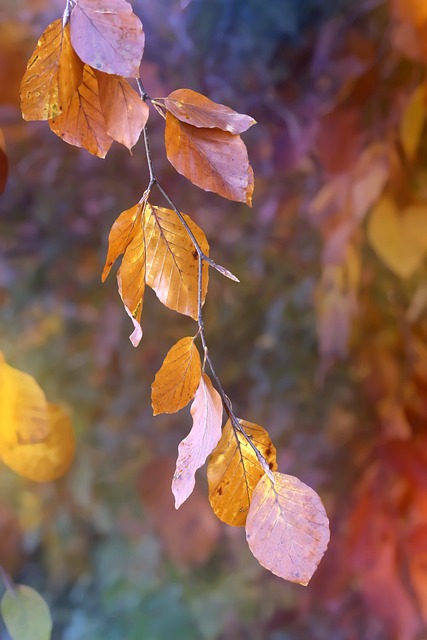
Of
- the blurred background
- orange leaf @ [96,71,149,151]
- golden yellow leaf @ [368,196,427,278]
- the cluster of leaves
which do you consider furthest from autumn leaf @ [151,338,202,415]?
golden yellow leaf @ [368,196,427,278]

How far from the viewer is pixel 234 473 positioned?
0.29 m

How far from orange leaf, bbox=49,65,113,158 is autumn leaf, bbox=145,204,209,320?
1.7 inches

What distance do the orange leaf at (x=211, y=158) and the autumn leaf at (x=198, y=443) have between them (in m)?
0.10

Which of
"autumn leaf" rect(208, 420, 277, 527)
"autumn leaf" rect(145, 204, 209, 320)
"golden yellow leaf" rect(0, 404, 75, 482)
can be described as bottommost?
"golden yellow leaf" rect(0, 404, 75, 482)

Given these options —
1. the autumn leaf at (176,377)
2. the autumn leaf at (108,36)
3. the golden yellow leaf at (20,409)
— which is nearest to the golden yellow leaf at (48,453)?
the golden yellow leaf at (20,409)

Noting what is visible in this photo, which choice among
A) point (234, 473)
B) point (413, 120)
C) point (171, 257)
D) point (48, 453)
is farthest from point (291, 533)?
point (413, 120)

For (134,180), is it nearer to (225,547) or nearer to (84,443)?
(84,443)

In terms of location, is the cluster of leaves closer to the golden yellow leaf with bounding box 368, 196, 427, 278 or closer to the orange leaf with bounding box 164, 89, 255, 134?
the orange leaf with bounding box 164, 89, 255, 134

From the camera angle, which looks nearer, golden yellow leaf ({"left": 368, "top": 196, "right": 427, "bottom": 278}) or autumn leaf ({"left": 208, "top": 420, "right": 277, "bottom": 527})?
autumn leaf ({"left": 208, "top": 420, "right": 277, "bottom": 527})

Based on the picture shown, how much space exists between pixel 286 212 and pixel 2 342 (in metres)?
0.28

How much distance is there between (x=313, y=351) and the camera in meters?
0.55

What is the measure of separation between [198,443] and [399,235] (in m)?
0.39

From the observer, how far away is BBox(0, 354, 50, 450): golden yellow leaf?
0.47 meters

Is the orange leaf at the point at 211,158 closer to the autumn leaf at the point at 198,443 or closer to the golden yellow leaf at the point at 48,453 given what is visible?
the autumn leaf at the point at 198,443
